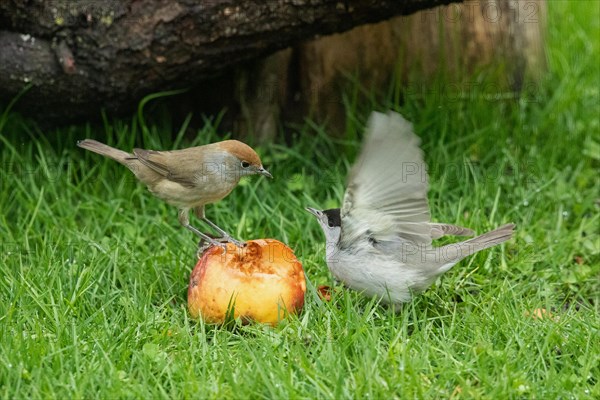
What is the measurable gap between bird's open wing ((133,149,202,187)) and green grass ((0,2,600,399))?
444 mm

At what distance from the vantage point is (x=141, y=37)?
17.6ft

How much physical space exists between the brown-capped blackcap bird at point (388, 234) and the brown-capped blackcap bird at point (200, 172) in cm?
58

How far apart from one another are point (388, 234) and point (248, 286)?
0.75 m

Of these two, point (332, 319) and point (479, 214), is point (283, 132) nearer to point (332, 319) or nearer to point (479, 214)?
point (479, 214)

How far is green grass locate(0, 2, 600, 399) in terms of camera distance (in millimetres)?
3711

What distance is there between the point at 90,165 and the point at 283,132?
1.42m

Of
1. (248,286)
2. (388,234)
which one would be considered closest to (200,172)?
(248,286)

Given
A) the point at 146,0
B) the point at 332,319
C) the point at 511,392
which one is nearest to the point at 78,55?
the point at 146,0

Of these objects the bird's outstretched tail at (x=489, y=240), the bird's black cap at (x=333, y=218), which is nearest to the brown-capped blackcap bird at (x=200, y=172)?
the bird's black cap at (x=333, y=218)

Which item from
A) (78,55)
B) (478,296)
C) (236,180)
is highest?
(78,55)

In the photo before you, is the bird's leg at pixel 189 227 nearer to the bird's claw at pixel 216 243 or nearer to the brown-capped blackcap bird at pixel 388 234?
the bird's claw at pixel 216 243

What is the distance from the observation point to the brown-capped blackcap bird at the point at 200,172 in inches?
193

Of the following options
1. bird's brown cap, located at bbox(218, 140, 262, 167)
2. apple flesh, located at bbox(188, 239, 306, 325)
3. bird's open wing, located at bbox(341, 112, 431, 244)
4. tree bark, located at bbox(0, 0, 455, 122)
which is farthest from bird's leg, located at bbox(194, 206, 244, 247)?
tree bark, located at bbox(0, 0, 455, 122)

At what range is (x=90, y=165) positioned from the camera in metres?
6.09
